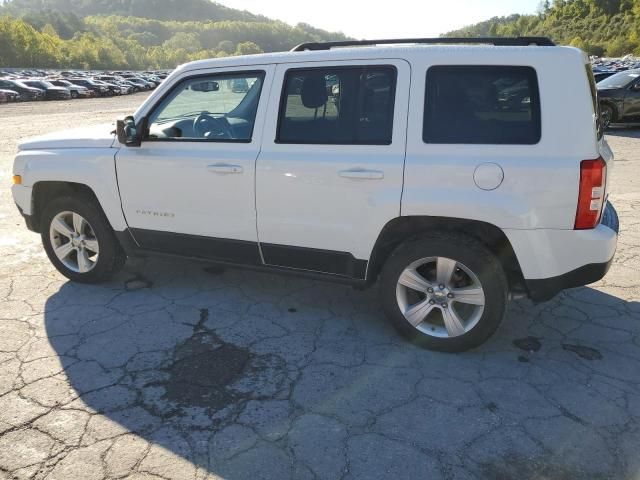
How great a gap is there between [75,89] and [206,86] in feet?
129

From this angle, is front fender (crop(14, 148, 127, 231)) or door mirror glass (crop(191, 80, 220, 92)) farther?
front fender (crop(14, 148, 127, 231))

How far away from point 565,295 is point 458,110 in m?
2.04

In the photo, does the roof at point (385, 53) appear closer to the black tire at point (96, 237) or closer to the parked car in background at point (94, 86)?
the black tire at point (96, 237)

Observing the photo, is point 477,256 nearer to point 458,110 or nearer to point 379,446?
point 458,110

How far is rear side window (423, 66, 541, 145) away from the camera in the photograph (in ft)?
9.23

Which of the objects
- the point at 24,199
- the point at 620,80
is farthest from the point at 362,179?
the point at 620,80

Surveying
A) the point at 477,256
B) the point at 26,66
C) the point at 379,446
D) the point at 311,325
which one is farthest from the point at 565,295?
the point at 26,66

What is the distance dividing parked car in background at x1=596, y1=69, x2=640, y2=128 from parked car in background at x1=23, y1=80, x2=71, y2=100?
1344 inches

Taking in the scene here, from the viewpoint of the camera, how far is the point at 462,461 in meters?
2.36

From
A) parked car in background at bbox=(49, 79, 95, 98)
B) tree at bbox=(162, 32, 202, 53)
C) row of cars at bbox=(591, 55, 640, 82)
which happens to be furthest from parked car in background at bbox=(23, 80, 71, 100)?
tree at bbox=(162, 32, 202, 53)

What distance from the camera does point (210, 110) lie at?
3.82 metres

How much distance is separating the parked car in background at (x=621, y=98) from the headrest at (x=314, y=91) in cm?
1220

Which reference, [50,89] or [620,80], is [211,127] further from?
[50,89]

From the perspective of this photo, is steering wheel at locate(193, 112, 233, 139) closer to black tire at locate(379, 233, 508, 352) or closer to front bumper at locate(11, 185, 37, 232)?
black tire at locate(379, 233, 508, 352)
